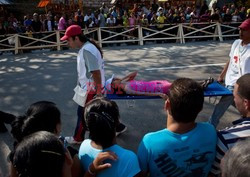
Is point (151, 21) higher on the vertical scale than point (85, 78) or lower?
higher

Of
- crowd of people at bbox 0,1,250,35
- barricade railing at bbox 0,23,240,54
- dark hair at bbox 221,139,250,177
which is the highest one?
crowd of people at bbox 0,1,250,35

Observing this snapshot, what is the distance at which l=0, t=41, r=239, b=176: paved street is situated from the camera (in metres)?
5.10

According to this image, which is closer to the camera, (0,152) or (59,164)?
(59,164)

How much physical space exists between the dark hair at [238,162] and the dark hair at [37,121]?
150 cm

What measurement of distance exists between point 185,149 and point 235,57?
2.54 metres

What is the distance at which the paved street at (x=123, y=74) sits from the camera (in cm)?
510

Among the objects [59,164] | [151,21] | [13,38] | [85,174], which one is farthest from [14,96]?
[151,21]

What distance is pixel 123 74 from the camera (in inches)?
326

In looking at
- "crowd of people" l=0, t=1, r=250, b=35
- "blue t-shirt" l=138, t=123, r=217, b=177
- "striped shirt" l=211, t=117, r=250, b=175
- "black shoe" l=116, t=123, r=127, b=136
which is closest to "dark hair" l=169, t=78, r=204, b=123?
"blue t-shirt" l=138, t=123, r=217, b=177

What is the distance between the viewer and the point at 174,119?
81.0 inches

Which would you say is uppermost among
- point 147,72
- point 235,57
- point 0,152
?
point 235,57

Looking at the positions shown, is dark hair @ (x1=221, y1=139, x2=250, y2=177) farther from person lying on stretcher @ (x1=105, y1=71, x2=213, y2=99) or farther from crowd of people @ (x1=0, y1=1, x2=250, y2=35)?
crowd of people @ (x1=0, y1=1, x2=250, y2=35)

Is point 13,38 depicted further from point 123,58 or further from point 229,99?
point 229,99

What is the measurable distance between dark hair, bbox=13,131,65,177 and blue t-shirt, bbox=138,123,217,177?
719 mm
